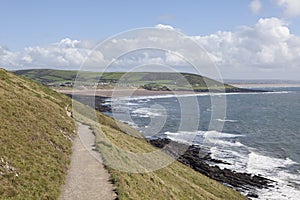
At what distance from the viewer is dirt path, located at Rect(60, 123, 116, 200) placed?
15.1 m

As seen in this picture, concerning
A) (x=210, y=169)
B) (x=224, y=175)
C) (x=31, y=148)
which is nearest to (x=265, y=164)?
(x=224, y=175)

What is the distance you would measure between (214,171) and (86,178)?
26682mm

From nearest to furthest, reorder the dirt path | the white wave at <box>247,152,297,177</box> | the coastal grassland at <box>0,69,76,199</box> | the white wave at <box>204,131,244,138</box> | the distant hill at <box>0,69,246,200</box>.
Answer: the coastal grassland at <box>0,69,76,199</box> → the distant hill at <box>0,69,246,200</box> → the dirt path → the white wave at <box>247,152,297,177</box> → the white wave at <box>204,131,244,138</box>

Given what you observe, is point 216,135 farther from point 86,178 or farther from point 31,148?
point 31,148

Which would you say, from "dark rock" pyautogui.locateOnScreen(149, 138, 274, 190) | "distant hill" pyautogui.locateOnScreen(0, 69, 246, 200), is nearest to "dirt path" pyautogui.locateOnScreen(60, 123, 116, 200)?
"distant hill" pyautogui.locateOnScreen(0, 69, 246, 200)

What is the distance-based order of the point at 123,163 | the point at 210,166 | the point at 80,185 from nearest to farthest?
the point at 80,185
the point at 123,163
the point at 210,166

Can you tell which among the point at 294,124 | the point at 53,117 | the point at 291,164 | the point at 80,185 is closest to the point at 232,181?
the point at 291,164

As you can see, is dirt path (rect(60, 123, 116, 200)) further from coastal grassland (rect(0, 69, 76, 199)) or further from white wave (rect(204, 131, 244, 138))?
white wave (rect(204, 131, 244, 138))

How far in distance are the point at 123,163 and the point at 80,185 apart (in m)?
5.73

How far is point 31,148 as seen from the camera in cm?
1858

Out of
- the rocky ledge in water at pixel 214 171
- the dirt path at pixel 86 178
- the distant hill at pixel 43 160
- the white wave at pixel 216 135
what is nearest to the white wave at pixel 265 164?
the rocky ledge in water at pixel 214 171

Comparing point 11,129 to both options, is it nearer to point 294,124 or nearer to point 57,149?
point 57,149

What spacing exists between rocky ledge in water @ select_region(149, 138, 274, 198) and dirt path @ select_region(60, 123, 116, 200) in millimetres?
20410

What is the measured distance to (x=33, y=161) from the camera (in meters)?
17.0
